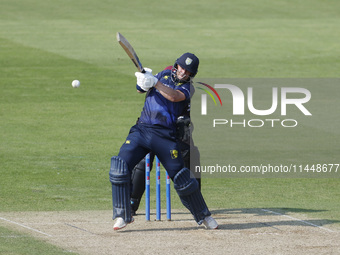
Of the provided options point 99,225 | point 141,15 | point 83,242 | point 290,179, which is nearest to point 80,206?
point 99,225

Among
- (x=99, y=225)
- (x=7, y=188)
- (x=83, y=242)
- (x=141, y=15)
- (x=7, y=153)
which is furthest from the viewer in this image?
(x=141, y=15)

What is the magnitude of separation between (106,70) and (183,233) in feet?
61.6

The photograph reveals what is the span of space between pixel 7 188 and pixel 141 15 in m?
29.7

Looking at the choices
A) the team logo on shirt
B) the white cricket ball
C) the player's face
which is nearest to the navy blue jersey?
the player's face

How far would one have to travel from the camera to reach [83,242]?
9.54 meters

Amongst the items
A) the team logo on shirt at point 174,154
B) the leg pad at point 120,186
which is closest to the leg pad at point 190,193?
the team logo on shirt at point 174,154

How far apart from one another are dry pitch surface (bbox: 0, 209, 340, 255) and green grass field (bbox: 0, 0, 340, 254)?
52cm

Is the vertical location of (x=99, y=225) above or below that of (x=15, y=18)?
below

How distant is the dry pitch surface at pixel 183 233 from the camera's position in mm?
9305

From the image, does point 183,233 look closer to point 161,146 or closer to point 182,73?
point 161,146

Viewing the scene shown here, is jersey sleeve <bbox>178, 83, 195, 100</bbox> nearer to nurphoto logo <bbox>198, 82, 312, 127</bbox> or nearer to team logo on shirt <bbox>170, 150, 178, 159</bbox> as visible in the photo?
team logo on shirt <bbox>170, 150, 178, 159</bbox>

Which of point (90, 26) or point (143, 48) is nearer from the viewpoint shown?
point (143, 48)

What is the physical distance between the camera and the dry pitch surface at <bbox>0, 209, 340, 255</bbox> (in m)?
9.30

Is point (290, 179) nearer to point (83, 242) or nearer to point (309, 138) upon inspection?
point (309, 138)
